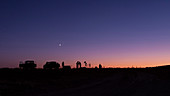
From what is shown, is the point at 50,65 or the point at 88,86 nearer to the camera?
the point at 88,86

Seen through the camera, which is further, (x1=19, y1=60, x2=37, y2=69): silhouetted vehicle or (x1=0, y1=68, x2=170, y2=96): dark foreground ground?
(x1=19, y1=60, x2=37, y2=69): silhouetted vehicle

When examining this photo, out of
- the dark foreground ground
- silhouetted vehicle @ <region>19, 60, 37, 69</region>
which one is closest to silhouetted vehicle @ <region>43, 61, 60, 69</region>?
silhouetted vehicle @ <region>19, 60, 37, 69</region>

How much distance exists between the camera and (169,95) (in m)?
15.2

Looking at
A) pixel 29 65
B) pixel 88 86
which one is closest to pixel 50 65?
pixel 29 65

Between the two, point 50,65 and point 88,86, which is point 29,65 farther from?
point 88,86

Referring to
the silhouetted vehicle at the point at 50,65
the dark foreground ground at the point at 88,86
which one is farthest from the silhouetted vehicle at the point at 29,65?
the dark foreground ground at the point at 88,86

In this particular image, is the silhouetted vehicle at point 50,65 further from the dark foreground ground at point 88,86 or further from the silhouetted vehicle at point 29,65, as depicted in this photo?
the dark foreground ground at point 88,86

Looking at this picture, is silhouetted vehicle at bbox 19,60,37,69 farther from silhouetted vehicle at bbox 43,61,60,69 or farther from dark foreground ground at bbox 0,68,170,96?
dark foreground ground at bbox 0,68,170,96

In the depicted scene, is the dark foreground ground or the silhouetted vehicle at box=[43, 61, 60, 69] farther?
the silhouetted vehicle at box=[43, 61, 60, 69]

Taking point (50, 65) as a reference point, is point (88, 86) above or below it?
below

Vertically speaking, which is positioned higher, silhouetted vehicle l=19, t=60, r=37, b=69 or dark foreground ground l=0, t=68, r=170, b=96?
silhouetted vehicle l=19, t=60, r=37, b=69

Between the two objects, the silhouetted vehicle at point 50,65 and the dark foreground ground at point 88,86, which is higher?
the silhouetted vehicle at point 50,65

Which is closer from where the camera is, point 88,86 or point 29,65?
point 88,86

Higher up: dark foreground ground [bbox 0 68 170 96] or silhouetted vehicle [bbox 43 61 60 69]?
silhouetted vehicle [bbox 43 61 60 69]
